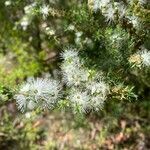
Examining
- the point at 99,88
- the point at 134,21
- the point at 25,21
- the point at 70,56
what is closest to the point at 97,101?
the point at 99,88

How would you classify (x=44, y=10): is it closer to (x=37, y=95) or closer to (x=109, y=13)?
(x=109, y=13)

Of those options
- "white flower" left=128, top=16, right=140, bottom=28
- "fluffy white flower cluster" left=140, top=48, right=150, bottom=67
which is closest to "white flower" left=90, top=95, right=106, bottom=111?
"fluffy white flower cluster" left=140, top=48, right=150, bottom=67

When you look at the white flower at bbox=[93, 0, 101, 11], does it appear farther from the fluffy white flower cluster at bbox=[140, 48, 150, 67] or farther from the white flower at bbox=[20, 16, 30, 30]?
the white flower at bbox=[20, 16, 30, 30]

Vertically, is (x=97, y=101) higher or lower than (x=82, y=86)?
lower

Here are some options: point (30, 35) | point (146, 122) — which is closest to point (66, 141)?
point (146, 122)

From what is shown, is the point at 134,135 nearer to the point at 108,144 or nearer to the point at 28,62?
the point at 108,144
